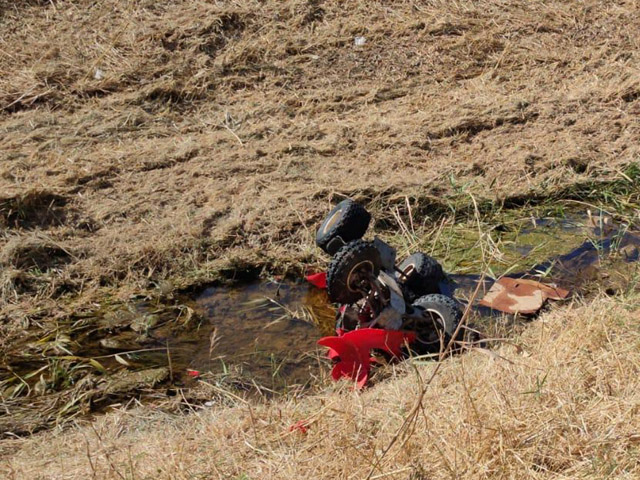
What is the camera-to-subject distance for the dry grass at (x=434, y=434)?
347cm

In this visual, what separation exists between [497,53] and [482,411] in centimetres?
596

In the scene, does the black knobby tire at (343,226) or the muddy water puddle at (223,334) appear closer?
the muddy water puddle at (223,334)

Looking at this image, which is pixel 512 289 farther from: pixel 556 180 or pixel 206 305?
pixel 206 305

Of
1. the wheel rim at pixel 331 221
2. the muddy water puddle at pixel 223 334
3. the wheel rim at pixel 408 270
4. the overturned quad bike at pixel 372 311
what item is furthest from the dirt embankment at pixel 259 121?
the overturned quad bike at pixel 372 311

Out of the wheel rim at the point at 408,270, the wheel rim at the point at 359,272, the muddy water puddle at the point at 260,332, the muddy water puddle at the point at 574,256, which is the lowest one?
the muddy water puddle at the point at 574,256

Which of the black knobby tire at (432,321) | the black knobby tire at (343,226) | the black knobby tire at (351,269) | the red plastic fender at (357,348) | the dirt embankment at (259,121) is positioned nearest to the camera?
the red plastic fender at (357,348)

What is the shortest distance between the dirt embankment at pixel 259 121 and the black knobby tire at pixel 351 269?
1170 mm

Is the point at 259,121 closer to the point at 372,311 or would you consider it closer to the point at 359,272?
the point at 359,272

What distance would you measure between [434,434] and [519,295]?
228 cm

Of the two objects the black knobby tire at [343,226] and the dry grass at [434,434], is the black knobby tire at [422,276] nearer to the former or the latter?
the black knobby tire at [343,226]

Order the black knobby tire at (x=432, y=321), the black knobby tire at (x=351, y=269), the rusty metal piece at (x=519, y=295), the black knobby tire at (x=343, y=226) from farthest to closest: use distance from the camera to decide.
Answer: the rusty metal piece at (x=519, y=295)
the black knobby tire at (x=343, y=226)
the black knobby tire at (x=432, y=321)
the black knobby tire at (x=351, y=269)

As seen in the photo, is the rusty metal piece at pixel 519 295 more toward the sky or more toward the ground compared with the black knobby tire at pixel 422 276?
more toward the ground

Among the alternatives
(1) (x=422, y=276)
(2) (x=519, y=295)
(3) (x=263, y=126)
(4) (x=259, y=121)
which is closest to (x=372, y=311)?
(1) (x=422, y=276)

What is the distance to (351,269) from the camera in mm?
4980
